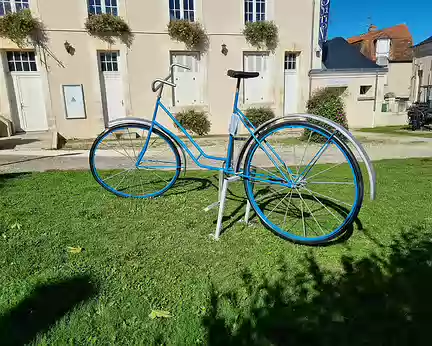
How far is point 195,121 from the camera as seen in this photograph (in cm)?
1149

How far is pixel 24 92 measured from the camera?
10.4 meters

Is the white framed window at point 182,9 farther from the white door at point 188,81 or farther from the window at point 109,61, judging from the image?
the window at point 109,61

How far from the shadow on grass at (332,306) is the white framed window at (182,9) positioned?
1051 cm

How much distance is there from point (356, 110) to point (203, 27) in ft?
24.5

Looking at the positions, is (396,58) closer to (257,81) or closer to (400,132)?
(400,132)

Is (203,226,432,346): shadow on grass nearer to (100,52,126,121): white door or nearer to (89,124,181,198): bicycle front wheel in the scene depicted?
(89,124,181,198): bicycle front wheel

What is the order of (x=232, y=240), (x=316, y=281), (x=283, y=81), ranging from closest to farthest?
(x=316, y=281) < (x=232, y=240) < (x=283, y=81)

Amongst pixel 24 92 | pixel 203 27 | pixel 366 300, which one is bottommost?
pixel 366 300

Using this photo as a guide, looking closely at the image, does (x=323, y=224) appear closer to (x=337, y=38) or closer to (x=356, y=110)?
(x=356, y=110)

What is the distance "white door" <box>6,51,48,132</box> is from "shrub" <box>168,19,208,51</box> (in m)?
4.29

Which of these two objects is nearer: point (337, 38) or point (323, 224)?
A: point (323, 224)

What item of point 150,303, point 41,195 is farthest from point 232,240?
point 41,195

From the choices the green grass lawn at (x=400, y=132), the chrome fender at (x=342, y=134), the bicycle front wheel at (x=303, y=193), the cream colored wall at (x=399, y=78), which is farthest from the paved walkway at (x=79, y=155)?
the cream colored wall at (x=399, y=78)

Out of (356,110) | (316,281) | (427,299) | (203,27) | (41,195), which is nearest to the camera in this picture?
(427,299)
